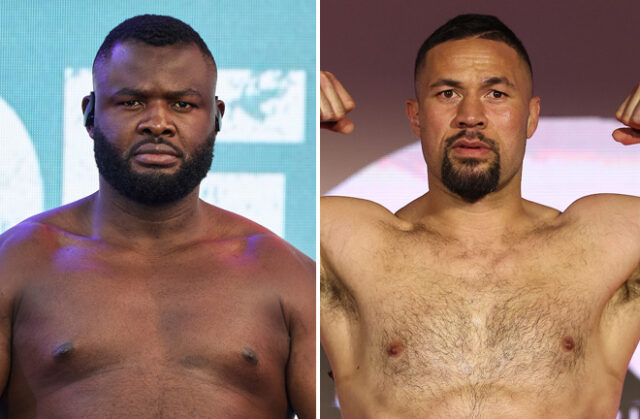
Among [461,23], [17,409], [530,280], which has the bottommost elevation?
[17,409]

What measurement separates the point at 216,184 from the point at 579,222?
3.08 feet

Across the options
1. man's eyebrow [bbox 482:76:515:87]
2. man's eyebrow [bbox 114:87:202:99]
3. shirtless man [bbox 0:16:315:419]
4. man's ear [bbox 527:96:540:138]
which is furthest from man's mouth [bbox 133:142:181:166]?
man's ear [bbox 527:96:540:138]

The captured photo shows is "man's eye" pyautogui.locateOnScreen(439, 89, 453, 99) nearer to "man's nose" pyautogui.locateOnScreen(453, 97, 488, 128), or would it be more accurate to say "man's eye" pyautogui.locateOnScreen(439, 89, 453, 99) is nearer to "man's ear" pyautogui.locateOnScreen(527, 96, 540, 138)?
"man's nose" pyautogui.locateOnScreen(453, 97, 488, 128)

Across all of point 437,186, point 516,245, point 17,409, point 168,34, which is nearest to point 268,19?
point 168,34

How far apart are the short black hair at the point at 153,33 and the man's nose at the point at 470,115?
629mm

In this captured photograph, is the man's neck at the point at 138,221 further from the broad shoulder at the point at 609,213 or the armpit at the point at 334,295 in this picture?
the broad shoulder at the point at 609,213

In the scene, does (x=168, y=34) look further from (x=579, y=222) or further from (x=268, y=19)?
(x=579, y=222)

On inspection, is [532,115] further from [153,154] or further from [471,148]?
[153,154]

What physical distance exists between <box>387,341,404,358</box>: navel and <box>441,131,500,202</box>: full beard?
430mm

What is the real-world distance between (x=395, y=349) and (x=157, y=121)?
2.62 ft

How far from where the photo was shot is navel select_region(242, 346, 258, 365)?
2.26 meters

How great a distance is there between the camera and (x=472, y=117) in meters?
2.44

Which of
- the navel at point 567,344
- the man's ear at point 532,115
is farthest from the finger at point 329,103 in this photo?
the navel at point 567,344

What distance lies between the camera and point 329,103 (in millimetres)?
2445
